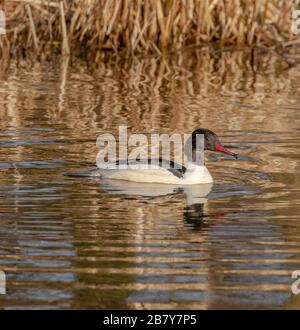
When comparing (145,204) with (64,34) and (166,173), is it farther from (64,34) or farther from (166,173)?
(64,34)

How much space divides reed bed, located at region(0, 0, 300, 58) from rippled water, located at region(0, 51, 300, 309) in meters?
1.46

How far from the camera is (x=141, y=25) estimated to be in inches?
724

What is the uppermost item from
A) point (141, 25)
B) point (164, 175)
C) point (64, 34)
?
point (141, 25)

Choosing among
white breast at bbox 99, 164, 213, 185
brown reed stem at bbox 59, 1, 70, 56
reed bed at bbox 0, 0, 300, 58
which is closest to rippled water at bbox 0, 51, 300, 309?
white breast at bbox 99, 164, 213, 185

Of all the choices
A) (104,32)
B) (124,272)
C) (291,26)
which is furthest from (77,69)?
(124,272)

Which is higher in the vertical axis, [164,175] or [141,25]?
[141,25]

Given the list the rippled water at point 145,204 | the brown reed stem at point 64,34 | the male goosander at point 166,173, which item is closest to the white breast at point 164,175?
the male goosander at point 166,173

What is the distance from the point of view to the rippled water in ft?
23.6

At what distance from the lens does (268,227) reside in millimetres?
8750

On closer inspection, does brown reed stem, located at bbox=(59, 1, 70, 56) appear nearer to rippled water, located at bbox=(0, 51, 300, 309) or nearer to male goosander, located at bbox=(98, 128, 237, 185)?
rippled water, located at bbox=(0, 51, 300, 309)

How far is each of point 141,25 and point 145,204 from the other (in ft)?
29.8

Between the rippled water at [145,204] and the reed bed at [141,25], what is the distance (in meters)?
1.46

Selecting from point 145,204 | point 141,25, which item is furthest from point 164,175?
point 141,25

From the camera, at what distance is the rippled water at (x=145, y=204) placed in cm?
720
